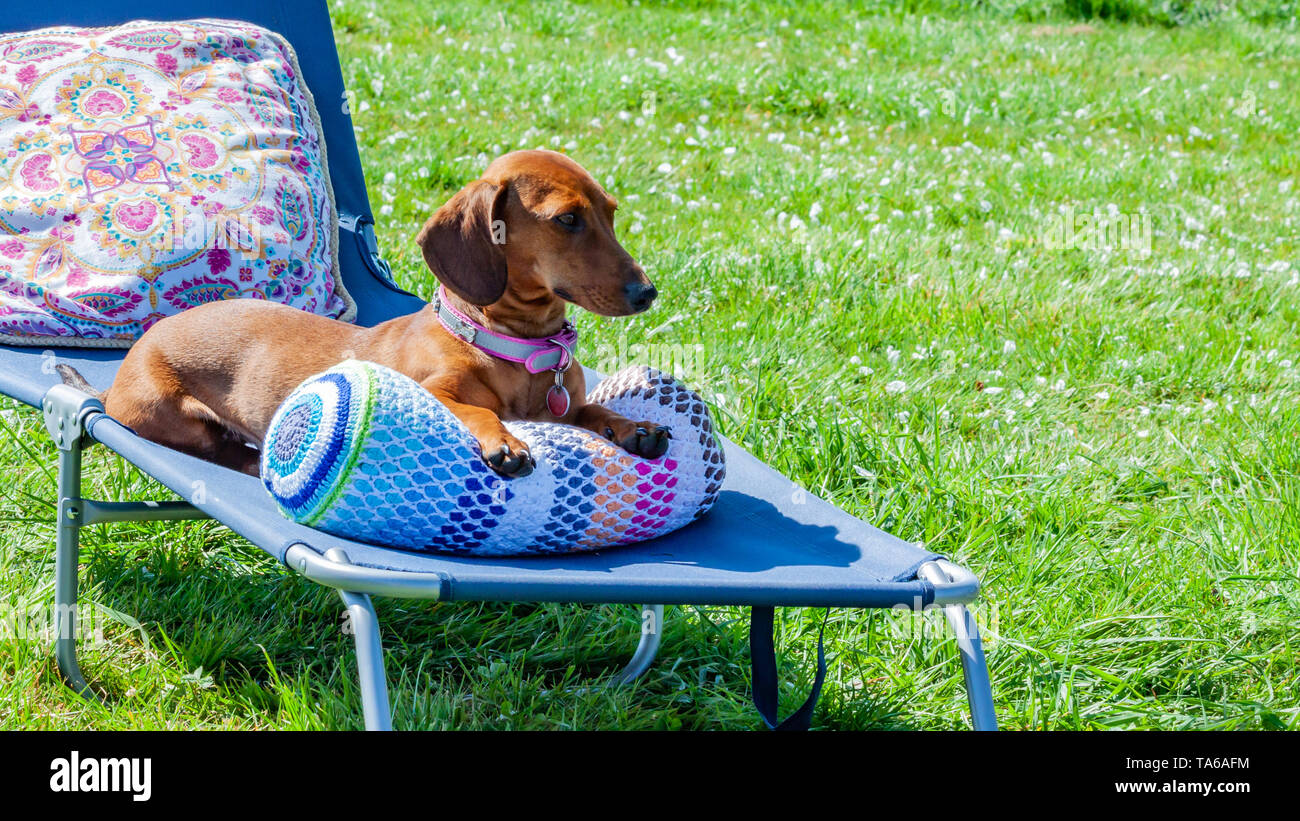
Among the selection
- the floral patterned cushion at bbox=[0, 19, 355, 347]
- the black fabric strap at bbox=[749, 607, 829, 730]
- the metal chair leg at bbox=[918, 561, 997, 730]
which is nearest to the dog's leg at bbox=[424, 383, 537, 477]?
the black fabric strap at bbox=[749, 607, 829, 730]

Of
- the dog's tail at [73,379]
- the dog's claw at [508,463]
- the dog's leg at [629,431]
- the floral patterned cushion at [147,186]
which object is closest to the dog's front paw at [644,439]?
the dog's leg at [629,431]

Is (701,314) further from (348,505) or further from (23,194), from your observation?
(348,505)

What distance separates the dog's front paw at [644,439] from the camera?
85.6 inches

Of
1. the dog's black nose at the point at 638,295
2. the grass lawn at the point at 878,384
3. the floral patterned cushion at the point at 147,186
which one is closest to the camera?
the dog's black nose at the point at 638,295

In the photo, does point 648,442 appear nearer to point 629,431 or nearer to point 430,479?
→ point 629,431

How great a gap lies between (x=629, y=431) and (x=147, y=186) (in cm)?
158

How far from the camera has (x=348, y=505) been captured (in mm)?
1925

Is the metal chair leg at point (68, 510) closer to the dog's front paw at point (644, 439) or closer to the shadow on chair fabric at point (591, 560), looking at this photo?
the shadow on chair fabric at point (591, 560)

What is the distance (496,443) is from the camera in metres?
2.00

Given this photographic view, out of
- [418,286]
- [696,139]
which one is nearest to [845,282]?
[418,286]

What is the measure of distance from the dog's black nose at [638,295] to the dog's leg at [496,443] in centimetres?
37

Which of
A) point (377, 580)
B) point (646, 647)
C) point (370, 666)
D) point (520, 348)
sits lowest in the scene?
point (646, 647)

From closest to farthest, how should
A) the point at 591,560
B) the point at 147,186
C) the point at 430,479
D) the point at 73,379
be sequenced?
the point at 430,479 → the point at 591,560 → the point at 73,379 → the point at 147,186

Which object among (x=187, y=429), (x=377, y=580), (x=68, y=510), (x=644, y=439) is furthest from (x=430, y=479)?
(x=68, y=510)
